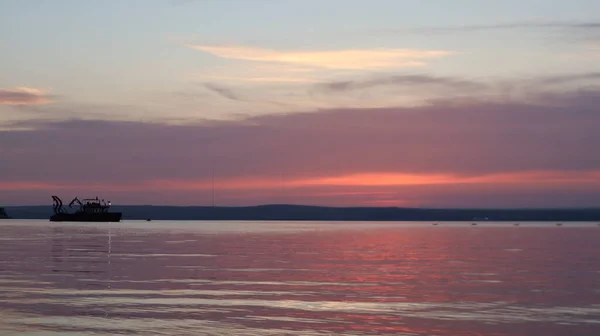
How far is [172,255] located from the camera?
7125 centimetres

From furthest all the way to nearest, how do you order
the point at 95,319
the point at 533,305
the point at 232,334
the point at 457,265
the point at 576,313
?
1. the point at 457,265
2. the point at 533,305
3. the point at 576,313
4. the point at 95,319
5. the point at 232,334

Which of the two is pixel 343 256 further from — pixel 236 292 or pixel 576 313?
pixel 576 313

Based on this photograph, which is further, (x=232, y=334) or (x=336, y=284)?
(x=336, y=284)

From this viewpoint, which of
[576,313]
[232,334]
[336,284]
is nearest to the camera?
[232,334]

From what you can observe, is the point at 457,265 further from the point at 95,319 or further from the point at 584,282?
the point at 95,319

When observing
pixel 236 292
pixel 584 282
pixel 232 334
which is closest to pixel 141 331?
pixel 232 334

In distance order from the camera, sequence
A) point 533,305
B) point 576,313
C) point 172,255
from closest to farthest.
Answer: point 576,313, point 533,305, point 172,255

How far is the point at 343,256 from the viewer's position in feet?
237

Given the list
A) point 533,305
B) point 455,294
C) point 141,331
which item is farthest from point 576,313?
point 141,331

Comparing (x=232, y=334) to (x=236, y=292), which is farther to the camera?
(x=236, y=292)

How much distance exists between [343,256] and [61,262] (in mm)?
23724

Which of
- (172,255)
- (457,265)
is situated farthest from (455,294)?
(172,255)

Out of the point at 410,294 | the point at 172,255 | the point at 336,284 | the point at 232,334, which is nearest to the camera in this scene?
the point at 232,334

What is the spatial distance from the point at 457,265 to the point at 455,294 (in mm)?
20505
